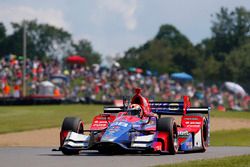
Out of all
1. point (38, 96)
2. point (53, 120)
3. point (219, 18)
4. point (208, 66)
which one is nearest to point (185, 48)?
point (219, 18)

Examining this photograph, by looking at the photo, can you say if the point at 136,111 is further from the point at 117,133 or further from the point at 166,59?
the point at 166,59

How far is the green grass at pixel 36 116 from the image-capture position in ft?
127

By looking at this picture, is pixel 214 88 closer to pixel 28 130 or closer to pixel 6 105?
pixel 6 105

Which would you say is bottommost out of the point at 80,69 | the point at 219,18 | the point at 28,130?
the point at 28,130

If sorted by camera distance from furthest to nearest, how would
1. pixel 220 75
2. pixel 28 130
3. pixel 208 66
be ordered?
1. pixel 208 66
2. pixel 220 75
3. pixel 28 130

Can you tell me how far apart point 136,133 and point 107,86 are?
1801 inches

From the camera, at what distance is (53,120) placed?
143 ft

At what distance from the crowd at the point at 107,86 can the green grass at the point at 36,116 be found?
6.09m

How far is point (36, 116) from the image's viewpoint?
1864 inches

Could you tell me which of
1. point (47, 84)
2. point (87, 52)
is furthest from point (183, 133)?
point (87, 52)

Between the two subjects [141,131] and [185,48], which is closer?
[141,131]

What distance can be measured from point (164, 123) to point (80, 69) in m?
52.5

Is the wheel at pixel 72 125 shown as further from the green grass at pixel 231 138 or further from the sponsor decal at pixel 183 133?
the green grass at pixel 231 138

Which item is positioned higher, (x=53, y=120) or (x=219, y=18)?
(x=219, y=18)
